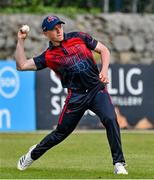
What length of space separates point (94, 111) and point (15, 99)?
35.5 feet

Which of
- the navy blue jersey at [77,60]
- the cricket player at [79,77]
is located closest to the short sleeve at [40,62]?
the cricket player at [79,77]

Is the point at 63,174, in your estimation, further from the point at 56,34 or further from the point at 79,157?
the point at 79,157

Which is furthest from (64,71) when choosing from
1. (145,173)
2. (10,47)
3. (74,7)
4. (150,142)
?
(74,7)

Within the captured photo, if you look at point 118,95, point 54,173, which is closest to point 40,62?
point 54,173

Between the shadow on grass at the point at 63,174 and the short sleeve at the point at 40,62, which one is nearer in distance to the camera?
the shadow on grass at the point at 63,174

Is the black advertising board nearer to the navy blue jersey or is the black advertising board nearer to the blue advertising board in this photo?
the blue advertising board

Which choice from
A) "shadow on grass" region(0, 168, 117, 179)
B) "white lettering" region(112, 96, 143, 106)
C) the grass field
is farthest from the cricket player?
"white lettering" region(112, 96, 143, 106)

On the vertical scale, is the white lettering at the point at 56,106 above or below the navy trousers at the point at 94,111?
below

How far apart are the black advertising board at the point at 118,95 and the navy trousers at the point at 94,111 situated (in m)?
10.7

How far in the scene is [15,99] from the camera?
22.7m

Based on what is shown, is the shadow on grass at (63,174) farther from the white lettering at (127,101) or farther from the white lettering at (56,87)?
the white lettering at (127,101)

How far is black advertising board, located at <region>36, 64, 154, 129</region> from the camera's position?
22969 millimetres

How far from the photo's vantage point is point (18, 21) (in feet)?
90.9

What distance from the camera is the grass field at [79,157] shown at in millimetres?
11938
